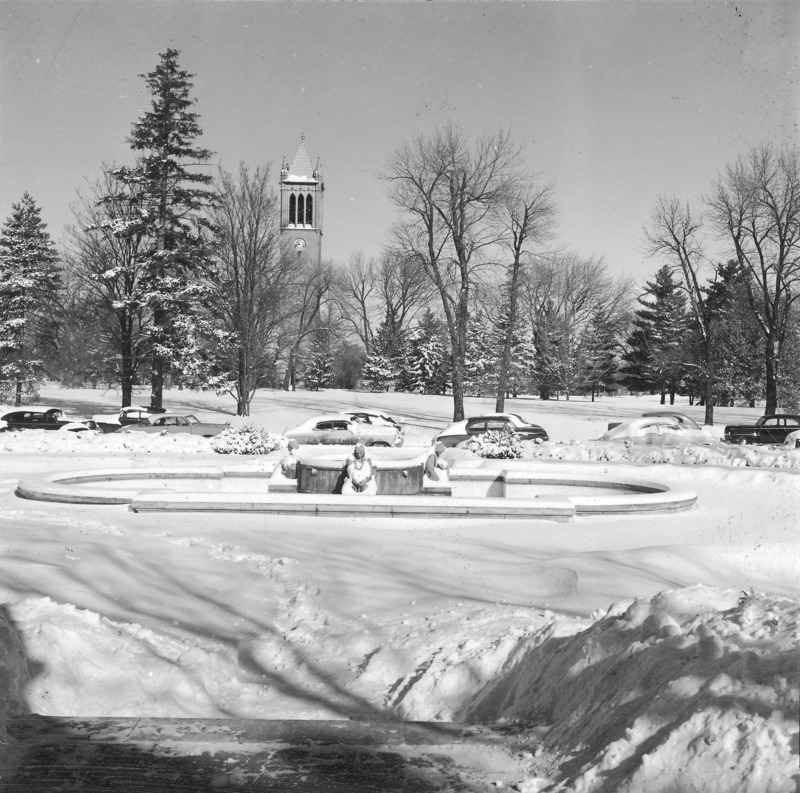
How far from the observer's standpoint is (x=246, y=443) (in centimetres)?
1986

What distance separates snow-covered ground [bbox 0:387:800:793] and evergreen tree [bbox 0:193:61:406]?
2274 cm

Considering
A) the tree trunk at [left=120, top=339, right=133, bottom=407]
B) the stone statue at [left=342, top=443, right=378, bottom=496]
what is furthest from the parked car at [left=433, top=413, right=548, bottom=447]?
the tree trunk at [left=120, top=339, right=133, bottom=407]

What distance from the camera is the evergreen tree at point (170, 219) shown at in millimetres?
32281

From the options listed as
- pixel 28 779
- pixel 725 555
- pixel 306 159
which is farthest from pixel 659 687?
pixel 306 159

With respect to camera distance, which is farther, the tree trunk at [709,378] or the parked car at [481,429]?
the tree trunk at [709,378]

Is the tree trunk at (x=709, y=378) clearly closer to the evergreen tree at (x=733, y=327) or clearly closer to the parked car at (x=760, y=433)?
the evergreen tree at (x=733, y=327)

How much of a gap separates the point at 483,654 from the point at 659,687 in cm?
208

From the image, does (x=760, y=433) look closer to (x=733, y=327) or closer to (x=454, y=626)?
(x=733, y=327)

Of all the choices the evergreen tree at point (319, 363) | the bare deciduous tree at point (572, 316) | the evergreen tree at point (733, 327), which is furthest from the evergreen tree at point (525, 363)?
the evergreen tree at point (733, 327)

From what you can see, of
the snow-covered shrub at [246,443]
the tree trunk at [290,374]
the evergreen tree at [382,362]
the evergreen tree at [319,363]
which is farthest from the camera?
the evergreen tree at [382,362]

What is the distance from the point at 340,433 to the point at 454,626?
18.7 meters

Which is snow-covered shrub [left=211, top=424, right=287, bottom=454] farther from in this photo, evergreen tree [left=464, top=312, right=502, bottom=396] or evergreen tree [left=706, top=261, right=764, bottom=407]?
evergreen tree [left=464, top=312, right=502, bottom=396]

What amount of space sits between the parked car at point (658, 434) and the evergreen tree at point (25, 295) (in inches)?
1004

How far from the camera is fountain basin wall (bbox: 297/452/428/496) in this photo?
13.8 meters
